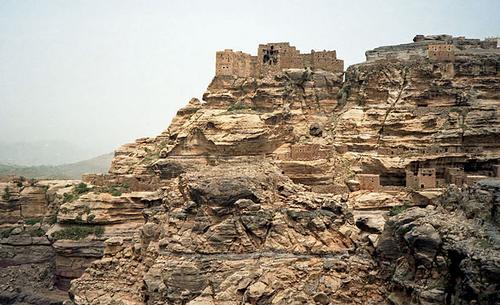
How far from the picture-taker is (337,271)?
23750 mm

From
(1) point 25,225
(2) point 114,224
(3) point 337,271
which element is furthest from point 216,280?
(1) point 25,225

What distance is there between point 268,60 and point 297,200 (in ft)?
44.3

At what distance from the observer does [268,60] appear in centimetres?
3762

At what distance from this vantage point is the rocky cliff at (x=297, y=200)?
21.6 metres

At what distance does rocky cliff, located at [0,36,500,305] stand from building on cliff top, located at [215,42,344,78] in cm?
78

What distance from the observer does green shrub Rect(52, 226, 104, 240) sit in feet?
109

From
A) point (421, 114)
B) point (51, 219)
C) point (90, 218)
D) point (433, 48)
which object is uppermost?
point (433, 48)

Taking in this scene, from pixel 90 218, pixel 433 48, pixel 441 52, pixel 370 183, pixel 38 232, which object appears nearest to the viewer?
pixel 370 183

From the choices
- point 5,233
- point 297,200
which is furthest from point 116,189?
point 297,200

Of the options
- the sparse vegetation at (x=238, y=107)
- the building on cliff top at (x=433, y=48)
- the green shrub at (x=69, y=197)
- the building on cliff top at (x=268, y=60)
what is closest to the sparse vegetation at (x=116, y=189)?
the green shrub at (x=69, y=197)

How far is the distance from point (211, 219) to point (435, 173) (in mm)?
12103

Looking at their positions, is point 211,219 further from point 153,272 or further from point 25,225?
point 25,225

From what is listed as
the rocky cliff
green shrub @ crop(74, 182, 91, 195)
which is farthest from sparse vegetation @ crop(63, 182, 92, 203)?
the rocky cliff

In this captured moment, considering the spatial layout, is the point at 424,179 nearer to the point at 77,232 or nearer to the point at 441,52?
the point at 441,52
